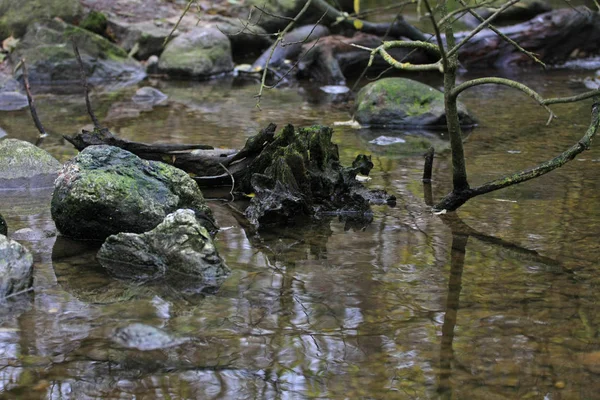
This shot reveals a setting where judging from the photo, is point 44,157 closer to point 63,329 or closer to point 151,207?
point 151,207

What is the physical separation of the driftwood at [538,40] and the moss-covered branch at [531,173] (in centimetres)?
999

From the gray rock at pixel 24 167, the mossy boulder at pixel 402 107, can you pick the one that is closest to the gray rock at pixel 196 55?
the mossy boulder at pixel 402 107

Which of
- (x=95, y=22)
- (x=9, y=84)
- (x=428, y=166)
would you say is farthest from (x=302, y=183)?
(x=95, y=22)

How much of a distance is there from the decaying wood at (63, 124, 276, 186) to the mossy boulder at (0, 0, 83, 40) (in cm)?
983

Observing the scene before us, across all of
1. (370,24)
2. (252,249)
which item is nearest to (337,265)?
(252,249)

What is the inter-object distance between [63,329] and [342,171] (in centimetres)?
292

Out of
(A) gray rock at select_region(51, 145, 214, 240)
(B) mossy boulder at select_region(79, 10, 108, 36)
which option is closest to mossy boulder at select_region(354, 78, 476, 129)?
(A) gray rock at select_region(51, 145, 214, 240)

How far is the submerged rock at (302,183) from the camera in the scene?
223 inches

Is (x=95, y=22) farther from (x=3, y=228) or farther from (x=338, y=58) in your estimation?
(x=3, y=228)

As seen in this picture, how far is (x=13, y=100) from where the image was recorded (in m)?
11.8

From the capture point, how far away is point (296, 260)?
15.9 ft

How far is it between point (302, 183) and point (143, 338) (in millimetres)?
2500

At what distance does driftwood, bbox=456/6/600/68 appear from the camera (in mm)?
15172

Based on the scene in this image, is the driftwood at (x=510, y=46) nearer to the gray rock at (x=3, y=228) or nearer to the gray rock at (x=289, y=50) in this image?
the gray rock at (x=289, y=50)
